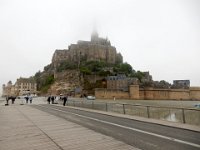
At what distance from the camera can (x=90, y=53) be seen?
13075 cm

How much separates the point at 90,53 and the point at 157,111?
117m

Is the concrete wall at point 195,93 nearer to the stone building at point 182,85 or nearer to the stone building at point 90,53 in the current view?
the stone building at point 182,85

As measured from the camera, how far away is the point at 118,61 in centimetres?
13888

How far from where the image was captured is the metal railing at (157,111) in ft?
37.6

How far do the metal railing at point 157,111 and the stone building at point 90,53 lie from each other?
10848 cm

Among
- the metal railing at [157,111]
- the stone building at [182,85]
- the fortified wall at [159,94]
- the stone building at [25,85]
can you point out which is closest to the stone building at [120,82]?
the fortified wall at [159,94]

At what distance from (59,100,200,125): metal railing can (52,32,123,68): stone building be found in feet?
356

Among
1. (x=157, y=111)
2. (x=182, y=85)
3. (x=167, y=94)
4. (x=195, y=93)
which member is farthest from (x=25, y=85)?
(x=157, y=111)

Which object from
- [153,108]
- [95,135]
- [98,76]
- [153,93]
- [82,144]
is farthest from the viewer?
[98,76]

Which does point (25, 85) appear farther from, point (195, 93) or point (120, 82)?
point (195, 93)

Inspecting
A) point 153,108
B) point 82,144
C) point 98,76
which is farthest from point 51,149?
point 98,76

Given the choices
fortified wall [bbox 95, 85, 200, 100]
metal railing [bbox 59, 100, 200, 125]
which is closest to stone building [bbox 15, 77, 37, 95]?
fortified wall [bbox 95, 85, 200, 100]

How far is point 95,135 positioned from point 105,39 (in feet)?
452

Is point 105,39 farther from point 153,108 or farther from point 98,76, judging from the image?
point 153,108
